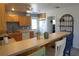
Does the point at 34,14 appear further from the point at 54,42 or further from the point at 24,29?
the point at 54,42

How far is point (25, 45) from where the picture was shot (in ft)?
5.31

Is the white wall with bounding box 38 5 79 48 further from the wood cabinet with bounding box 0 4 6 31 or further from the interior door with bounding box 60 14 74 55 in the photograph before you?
the wood cabinet with bounding box 0 4 6 31

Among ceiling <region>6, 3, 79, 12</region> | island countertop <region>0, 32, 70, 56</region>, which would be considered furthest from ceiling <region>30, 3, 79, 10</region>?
island countertop <region>0, 32, 70, 56</region>

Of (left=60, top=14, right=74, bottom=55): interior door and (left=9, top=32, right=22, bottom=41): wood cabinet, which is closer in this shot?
(left=9, top=32, right=22, bottom=41): wood cabinet

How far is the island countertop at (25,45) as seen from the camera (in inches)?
57.7

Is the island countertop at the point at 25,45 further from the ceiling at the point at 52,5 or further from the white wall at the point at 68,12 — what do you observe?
the ceiling at the point at 52,5

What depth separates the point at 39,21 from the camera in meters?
1.66

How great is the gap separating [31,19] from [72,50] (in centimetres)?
68

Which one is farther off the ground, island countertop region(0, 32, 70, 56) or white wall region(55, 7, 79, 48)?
white wall region(55, 7, 79, 48)

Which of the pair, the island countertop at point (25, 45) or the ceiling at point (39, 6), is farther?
the ceiling at point (39, 6)

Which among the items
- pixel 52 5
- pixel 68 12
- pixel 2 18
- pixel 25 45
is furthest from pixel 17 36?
pixel 68 12

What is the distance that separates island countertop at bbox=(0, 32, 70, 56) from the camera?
4.81ft

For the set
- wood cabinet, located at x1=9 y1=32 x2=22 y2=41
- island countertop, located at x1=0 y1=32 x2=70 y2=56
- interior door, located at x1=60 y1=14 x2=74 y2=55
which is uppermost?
interior door, located at x1=60 y1=14 x2=74 y2=55

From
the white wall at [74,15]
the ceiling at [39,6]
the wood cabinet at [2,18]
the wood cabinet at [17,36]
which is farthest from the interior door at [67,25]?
the wood cabinet at [2,18]
